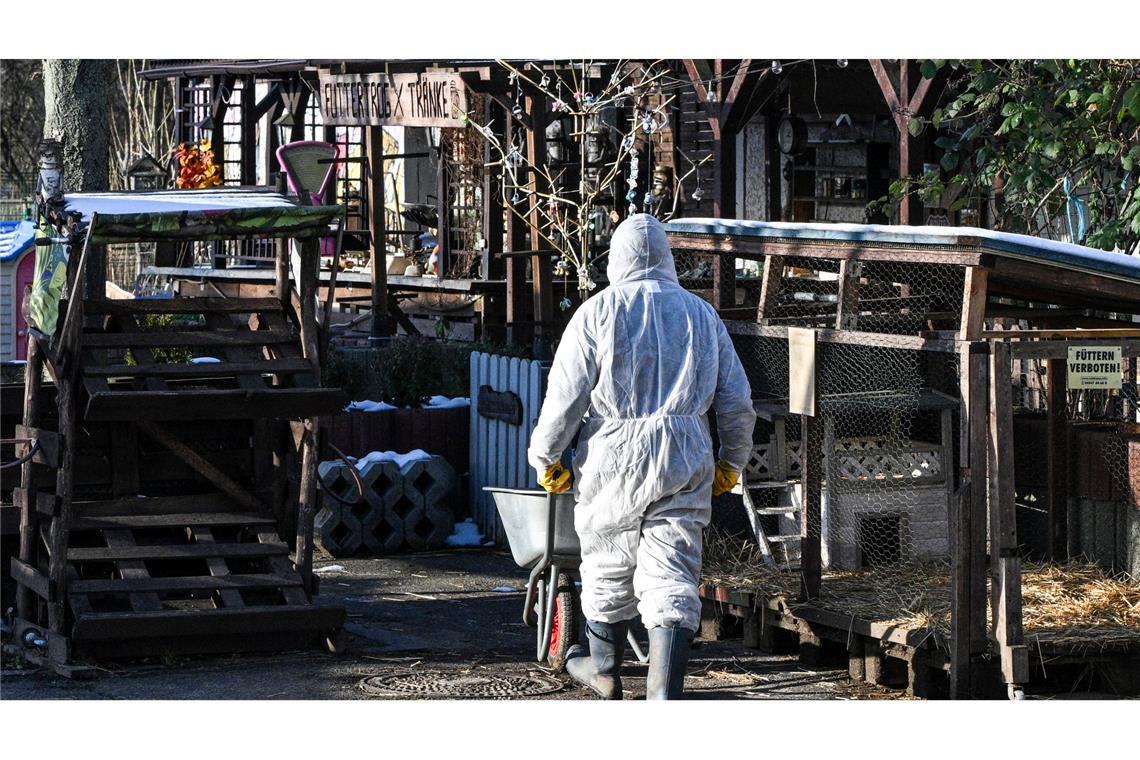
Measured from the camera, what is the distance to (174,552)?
8.23 meters

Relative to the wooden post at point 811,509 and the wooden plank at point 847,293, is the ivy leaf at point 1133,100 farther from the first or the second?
the wooden post at point 811,509

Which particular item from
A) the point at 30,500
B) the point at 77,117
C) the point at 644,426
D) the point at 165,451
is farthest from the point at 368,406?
the point at 644,426

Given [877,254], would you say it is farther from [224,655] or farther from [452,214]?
[452,214]

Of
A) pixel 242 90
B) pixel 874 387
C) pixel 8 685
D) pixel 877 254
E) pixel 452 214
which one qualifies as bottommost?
pixel 8 685

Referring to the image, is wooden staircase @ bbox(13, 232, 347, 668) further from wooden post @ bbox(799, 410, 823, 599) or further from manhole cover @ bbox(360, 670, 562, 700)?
wooden post @ bbox(799, 410, 823, 599)

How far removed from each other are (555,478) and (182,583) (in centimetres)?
229

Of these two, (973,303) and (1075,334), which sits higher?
(973,303)

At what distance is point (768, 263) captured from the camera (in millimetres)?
8406

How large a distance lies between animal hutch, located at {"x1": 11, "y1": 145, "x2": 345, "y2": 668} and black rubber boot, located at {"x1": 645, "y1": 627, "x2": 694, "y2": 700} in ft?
7.19

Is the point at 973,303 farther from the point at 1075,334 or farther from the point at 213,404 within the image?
the point at 213,404

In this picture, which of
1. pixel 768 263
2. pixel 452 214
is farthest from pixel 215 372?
pixel 452 214

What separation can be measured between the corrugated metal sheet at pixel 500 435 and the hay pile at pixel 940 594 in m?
2.23

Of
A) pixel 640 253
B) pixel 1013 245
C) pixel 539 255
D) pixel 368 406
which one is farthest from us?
pixel 539 255

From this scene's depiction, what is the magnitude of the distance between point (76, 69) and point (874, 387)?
7.12 metres
